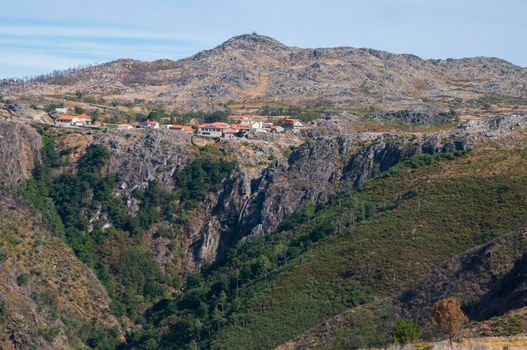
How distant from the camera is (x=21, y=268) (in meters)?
84.8

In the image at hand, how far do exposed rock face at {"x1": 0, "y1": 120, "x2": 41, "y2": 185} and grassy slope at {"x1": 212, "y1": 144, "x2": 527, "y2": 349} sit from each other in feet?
134

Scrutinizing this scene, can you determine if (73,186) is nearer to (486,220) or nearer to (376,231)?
(376,231)

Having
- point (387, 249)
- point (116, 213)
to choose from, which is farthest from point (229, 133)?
point (387, 249)

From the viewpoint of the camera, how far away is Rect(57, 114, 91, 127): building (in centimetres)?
12838

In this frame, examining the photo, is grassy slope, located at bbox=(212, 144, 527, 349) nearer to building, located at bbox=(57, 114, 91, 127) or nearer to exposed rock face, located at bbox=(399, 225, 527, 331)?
exposed rock face, located at bbox=(399, 225, 527, 331)

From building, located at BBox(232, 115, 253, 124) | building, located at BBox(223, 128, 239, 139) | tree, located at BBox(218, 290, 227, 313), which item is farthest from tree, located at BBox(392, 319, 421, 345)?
building, located at BBox(232, 115, 253, 124)

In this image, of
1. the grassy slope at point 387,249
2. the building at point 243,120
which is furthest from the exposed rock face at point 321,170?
the building at point 243,120

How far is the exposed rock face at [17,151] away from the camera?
105 meters

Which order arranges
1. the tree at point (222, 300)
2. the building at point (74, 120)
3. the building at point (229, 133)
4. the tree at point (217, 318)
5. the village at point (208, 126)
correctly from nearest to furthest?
the tree at point (217, 318)
the tree at point (222, 300)
the building at point (229, 133)
the village at point (208, 126)
the building at point (74, 120)

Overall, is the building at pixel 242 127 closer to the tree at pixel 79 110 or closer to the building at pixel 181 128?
the building at pixel 181 128

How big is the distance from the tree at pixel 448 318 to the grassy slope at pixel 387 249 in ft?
36.1

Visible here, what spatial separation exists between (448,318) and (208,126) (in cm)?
8553

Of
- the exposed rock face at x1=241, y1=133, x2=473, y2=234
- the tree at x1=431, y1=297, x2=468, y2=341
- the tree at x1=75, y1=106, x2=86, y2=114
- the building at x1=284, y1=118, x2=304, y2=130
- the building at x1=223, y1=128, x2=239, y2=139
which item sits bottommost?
the tree at x1=431, y1=297, x2=468, y2=341

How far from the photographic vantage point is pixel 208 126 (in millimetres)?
128875
